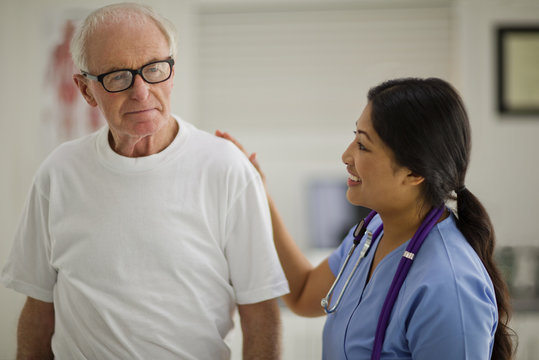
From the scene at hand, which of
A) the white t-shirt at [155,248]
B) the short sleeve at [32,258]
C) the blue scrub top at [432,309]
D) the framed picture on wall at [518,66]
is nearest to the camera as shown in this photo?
the blue scrub top at [432,309]

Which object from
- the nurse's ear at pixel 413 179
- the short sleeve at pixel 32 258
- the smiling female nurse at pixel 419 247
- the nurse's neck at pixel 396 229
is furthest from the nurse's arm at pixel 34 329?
the nurse's ear at pixel 413 179

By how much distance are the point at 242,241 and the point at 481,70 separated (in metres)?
2.60

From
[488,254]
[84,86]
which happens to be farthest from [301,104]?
[488,254]

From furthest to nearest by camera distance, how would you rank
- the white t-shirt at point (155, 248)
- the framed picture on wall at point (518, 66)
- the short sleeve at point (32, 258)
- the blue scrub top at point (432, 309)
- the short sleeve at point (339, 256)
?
the framed picture on wall at point (518, 66), the short sleeve at point (339, 256), the short sleeve at point (32, 258), the white t-shirt at point (155, 248), the blue scrub top at point (432, 309)

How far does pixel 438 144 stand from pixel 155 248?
742 mm

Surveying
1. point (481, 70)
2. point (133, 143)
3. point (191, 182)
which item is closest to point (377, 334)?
point (191, 182)

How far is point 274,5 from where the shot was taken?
11.3 feet

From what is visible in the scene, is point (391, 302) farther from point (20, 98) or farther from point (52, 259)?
point (20, 98)

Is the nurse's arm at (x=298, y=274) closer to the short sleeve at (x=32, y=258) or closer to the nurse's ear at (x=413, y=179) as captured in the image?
the nurse's ear at (x=413, y=179)

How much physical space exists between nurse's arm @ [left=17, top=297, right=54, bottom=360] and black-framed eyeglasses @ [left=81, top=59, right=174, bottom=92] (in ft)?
2.15

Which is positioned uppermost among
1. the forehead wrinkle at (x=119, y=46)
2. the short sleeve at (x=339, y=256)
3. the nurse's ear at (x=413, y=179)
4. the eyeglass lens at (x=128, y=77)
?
the forehead wrinkle at (x=119, y=46)

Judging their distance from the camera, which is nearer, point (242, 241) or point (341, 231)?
point (242, 241)

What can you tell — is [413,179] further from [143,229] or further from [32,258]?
[32,258]

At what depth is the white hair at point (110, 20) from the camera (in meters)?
1.29
